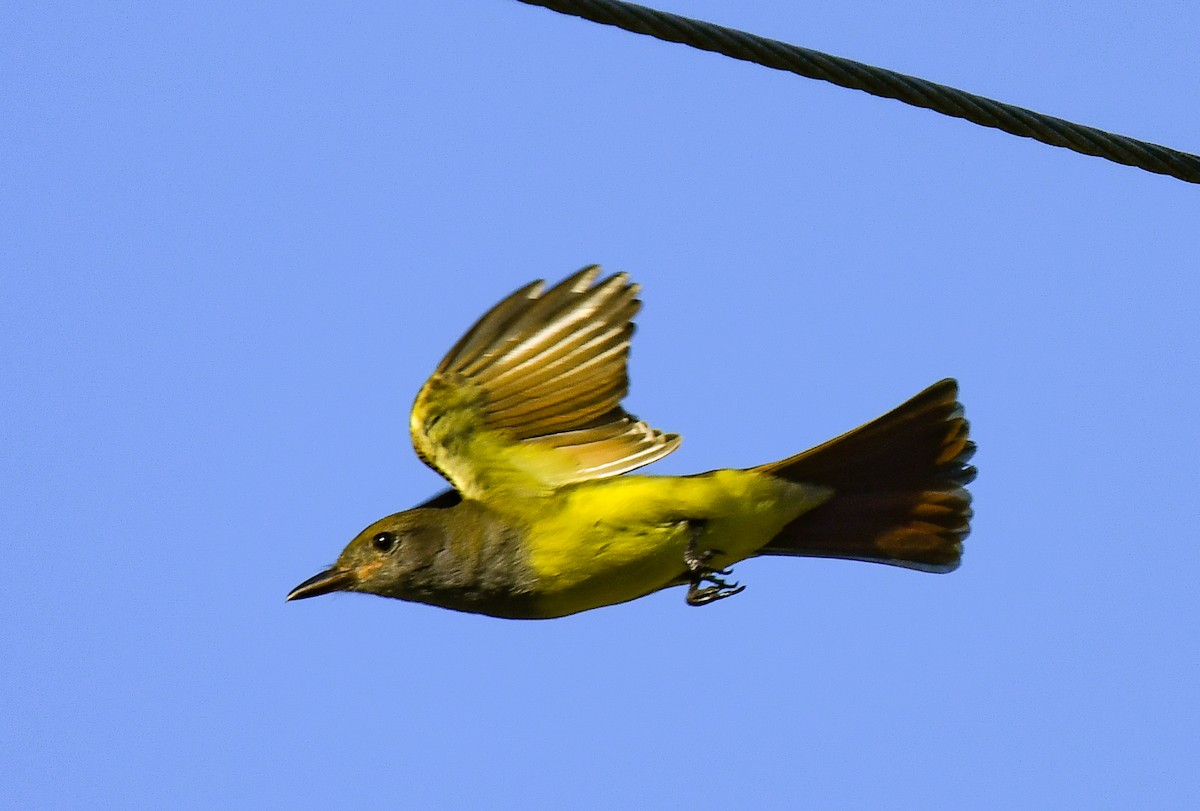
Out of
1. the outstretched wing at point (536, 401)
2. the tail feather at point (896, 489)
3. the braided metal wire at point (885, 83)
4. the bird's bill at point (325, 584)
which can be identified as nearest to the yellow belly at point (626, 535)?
the outstretched wing at point (536, 401)

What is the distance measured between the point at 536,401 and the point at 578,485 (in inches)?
16.7

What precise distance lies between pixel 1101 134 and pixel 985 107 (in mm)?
373

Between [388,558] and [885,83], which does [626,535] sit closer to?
[388,558]

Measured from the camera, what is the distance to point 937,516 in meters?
7.59

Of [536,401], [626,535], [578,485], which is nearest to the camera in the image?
[626,535]

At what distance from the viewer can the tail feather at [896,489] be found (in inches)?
287

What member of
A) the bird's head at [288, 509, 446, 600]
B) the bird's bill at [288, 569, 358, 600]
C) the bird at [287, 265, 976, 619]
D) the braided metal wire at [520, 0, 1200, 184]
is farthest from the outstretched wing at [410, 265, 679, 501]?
the braided metal wire at [520, 0, 1200, 184]

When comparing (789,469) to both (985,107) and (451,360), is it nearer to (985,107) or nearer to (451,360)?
(451,360)

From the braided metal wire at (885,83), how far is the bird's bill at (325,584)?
316 centimetres

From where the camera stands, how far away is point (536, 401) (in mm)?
7039

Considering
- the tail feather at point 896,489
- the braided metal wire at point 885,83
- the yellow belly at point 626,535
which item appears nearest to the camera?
the braided metal wire at point 885,83

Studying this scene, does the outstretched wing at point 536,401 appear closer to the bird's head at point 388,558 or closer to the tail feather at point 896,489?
the bird's head at point 388,558

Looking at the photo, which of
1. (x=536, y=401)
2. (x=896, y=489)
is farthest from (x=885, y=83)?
(x=896, y=489)

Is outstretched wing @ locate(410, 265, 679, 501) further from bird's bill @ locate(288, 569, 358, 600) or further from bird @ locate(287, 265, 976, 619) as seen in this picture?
bird's bill @ locate(288, 569, 358, 600)
